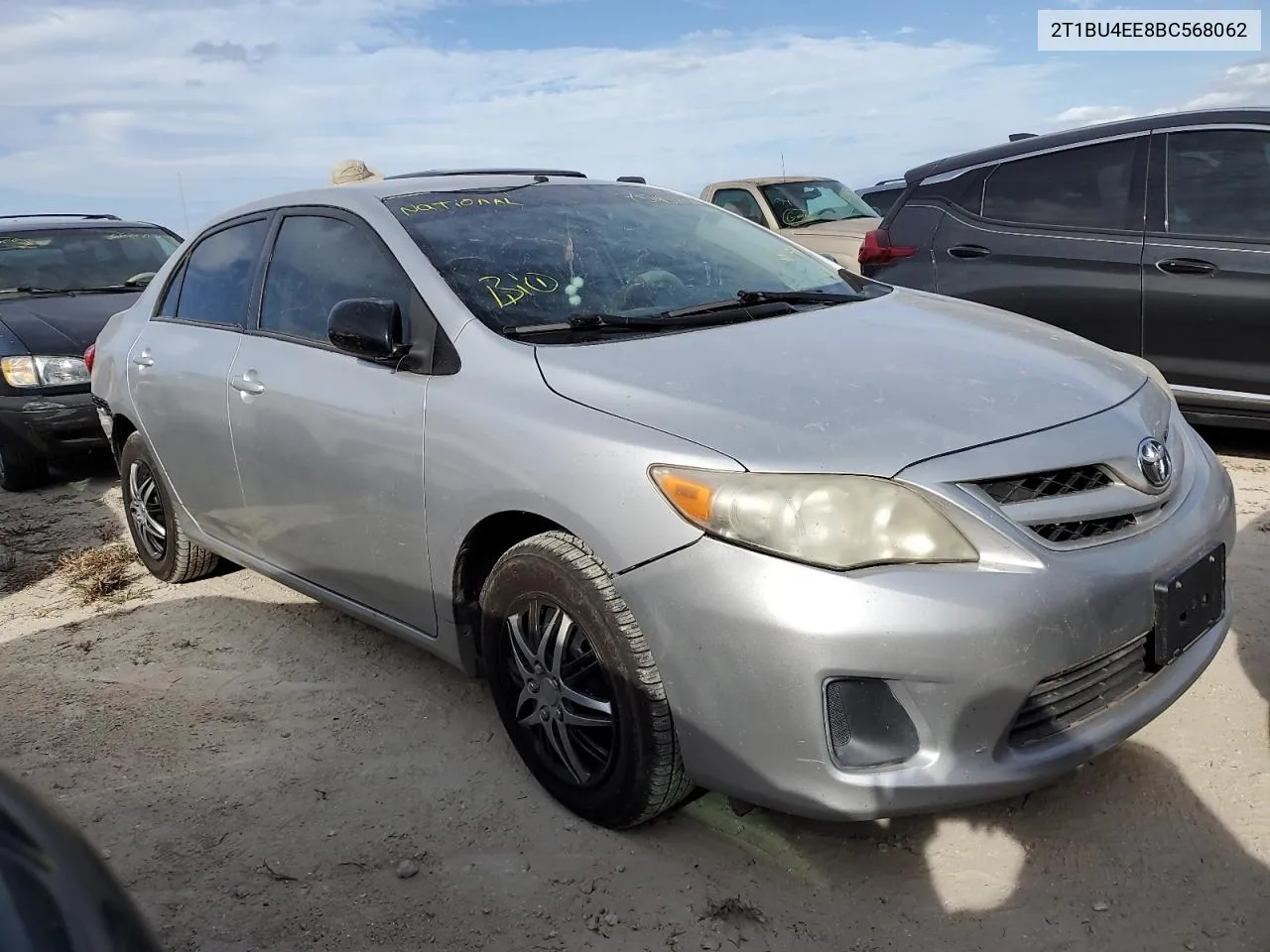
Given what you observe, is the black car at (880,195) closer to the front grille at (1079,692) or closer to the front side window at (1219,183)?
the front side window at (1219,183)

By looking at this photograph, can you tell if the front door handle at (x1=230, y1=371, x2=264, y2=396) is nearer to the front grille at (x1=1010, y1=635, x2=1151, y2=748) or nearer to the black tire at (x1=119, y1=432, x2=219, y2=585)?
the black tire at (x1=119, y1=432, x2=219, y2=585)

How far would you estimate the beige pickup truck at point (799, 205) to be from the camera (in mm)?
10992

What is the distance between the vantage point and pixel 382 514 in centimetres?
307

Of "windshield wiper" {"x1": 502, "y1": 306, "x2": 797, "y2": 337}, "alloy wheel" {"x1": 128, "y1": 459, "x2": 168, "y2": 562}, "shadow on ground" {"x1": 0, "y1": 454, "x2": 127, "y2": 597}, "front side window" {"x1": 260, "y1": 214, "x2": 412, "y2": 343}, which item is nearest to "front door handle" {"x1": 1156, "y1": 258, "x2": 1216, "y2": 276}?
"windshield wiper" {"x1": 502, "y1": 306, "x2": 797, "y2": 337}

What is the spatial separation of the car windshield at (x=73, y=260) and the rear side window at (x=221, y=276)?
380cm

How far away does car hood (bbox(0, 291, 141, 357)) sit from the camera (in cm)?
668

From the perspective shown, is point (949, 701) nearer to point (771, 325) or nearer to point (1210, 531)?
point (1210, 531)

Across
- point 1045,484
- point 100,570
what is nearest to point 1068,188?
point 1045,484

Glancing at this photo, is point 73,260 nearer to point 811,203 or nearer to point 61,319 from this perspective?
point 61,319

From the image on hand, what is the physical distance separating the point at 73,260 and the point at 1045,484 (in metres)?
7.58

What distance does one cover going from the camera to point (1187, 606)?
2391mm

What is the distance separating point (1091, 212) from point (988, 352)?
3126 mm

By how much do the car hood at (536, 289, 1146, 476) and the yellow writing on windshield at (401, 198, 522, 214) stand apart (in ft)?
2.92

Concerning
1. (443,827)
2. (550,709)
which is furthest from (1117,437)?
(443,827)
